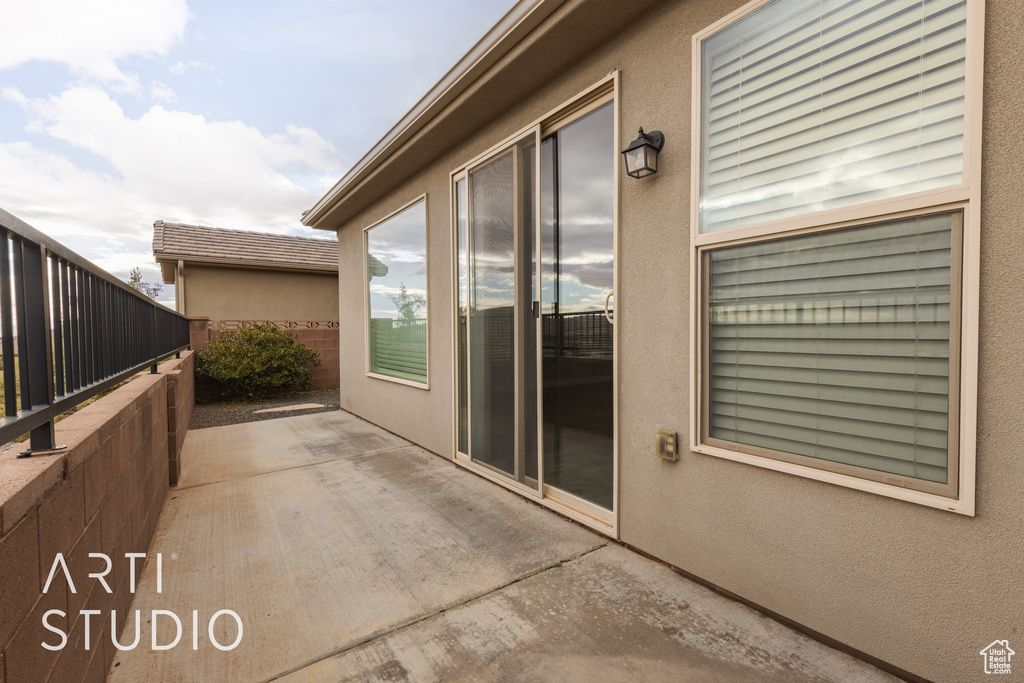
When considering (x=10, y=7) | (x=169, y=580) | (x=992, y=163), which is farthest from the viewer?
(x=10, y=7)

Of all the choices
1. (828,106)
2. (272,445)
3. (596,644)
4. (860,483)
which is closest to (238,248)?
(272,445)

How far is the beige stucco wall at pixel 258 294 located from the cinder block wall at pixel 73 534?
805 cm

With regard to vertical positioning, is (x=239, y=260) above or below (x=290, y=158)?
below

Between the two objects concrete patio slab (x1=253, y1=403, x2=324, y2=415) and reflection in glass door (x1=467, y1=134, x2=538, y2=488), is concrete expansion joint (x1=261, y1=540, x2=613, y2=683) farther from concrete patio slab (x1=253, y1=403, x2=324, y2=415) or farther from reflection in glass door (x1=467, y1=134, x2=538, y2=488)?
concrete patio slab (x1=253, y1=403, x2=324, y2=415)

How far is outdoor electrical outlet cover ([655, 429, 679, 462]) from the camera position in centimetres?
221

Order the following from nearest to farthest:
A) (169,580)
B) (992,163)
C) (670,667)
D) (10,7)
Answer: (992,163) → (670,667) → (169,580) → (10,7)

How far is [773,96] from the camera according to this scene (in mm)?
1869

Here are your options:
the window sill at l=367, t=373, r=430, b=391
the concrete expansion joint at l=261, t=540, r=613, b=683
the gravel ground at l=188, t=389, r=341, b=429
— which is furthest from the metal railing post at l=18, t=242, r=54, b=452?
the gravel ground at l=188, t=389, r=341, b=429

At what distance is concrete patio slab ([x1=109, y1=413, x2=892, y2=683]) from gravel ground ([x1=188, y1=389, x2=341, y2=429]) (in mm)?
3273

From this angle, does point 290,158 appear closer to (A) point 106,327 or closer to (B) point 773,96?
(A) point 106,327

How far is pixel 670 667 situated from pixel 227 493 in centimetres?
325

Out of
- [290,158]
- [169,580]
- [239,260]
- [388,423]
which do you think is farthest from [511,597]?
[290,158]

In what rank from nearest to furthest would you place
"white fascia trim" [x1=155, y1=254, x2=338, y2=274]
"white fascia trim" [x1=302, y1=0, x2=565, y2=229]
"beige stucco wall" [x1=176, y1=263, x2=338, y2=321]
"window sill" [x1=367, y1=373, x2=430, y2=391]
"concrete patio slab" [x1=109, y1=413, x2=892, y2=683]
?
"concrete patio slab" [x1=109, y1=413, x2=892, y2=683] → "white fascia trim" [x1=302, y1=0, x2=565, y2=229] → "window sill" [x1=367, y1=373, x2=430, y2=391] → "white fascia trim" [x1=155, y1=254, x2=338, y2=274] → "beige stucco wall" [x1=176, y1=263, x2=338, y2=321]

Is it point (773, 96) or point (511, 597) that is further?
point (511, 597)
